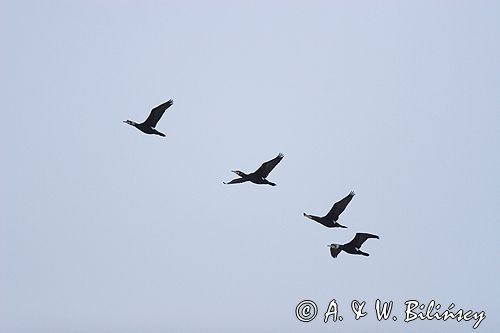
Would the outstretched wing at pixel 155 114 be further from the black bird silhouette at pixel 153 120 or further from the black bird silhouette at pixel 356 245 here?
the black bird silhouette at pixel 356 245

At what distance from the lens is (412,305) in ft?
247

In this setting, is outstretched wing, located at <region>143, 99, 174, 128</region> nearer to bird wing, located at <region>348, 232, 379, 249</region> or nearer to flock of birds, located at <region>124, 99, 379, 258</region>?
flock of birds, located at <region>124, 99, 379, 258</region>

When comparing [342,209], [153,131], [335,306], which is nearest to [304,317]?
[335,306]

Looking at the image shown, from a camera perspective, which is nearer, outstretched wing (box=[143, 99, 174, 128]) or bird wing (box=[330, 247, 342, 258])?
outstretched wing (box=[143, 99, 174, 128])

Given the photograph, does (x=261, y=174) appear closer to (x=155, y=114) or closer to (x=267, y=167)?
(x=267, y=167)

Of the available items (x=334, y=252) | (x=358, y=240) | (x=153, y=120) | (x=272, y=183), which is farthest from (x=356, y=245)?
→ (x=153, y=120)

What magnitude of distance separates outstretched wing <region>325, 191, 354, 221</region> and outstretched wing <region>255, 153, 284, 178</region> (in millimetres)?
3795

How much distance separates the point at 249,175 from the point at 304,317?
9.82m

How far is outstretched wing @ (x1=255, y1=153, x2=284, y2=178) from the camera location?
68625 mm

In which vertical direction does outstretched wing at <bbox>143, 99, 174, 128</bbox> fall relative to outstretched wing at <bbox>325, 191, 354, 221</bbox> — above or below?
above

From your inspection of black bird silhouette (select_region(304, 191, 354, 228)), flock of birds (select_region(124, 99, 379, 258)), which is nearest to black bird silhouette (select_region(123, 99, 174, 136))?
flock of birds (select_region(124, 99, 379, 258))

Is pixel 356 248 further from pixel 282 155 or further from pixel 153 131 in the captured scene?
pixel 153 131

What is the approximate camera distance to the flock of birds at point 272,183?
6844cm

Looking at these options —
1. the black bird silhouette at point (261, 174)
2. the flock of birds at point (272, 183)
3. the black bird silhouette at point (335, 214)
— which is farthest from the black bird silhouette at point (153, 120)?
the black bird silhouette at point (335, 214)
